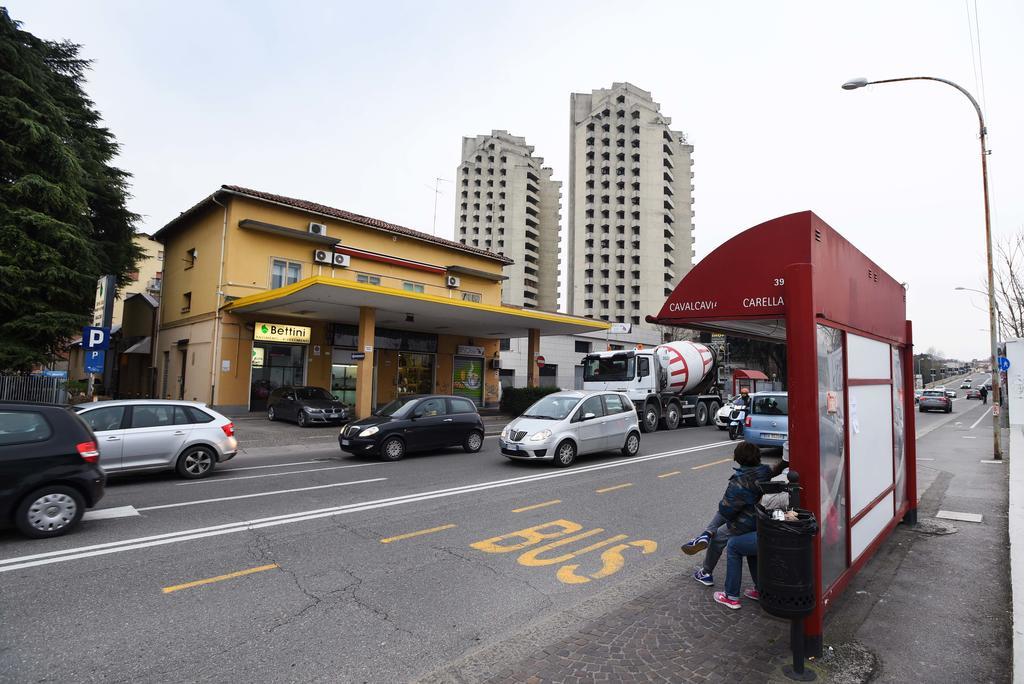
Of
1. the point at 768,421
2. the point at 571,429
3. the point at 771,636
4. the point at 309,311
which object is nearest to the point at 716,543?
the point at 771,636

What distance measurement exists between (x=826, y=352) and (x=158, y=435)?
10.5 m

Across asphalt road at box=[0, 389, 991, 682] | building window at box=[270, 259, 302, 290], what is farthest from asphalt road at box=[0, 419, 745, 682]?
building window at box=[270, 259, 302, 290]

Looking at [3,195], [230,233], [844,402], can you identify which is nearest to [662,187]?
[230,233]

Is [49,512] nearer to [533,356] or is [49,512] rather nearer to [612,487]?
[612,487]

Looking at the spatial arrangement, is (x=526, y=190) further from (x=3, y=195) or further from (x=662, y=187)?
(x=3, y=195)

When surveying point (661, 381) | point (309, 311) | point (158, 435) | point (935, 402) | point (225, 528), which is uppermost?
point (309, 311)

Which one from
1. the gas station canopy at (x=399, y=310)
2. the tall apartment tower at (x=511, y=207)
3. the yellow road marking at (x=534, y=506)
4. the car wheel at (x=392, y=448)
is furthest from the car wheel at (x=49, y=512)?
the tall apartment tower at (x=511, y=207)

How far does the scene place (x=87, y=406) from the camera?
9.18 m

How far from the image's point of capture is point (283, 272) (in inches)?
943

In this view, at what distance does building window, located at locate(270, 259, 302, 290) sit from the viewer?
932 inches

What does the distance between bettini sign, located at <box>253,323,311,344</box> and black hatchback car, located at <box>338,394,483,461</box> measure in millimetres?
11086

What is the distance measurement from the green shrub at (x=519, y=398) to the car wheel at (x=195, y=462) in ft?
53.0

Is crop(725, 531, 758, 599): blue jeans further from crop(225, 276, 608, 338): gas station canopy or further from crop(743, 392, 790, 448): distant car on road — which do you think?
crop(225, 276, 608, 338): gas station canopy

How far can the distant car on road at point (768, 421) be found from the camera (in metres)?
13.4
